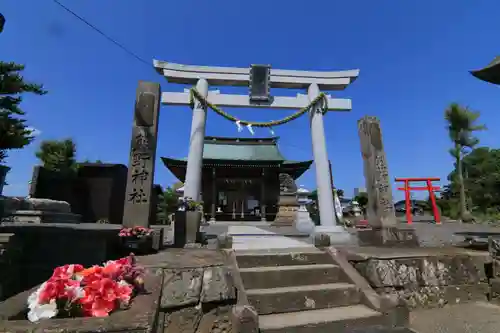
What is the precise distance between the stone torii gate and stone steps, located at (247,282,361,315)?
5991 mm

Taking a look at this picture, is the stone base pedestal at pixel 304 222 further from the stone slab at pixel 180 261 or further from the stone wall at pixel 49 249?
the stone wall at pixel 49 249

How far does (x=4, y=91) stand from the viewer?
8492 millimetres

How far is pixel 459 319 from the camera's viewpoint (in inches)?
143

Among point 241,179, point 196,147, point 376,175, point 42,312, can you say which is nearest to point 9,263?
point 42,312

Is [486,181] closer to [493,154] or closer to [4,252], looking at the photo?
[493,154]

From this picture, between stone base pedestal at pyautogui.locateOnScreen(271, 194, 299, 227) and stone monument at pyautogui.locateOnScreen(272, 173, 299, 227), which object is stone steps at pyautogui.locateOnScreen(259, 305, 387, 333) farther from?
stone monument at pyautogui.locateOnScreen(272, 173, 299, 227)

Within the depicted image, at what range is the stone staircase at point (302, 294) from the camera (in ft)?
10.2

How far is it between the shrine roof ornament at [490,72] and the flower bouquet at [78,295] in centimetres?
766

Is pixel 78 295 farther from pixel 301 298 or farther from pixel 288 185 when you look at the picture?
pixel 288 185

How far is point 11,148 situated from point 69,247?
5.71 metres

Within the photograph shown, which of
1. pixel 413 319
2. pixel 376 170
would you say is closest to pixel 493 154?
pixel 376 170

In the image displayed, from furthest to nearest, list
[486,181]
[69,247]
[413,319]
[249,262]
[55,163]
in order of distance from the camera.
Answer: [486,181], [55,163], [69,247], [249,262], [413,319]

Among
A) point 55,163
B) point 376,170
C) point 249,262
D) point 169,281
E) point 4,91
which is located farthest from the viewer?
point 55,163

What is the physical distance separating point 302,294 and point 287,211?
13.7m
